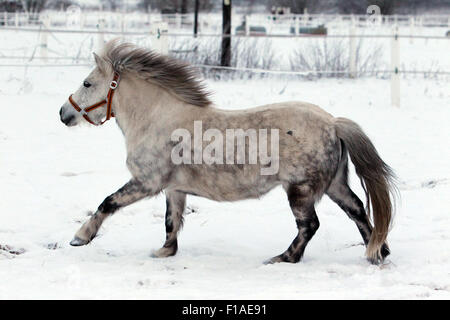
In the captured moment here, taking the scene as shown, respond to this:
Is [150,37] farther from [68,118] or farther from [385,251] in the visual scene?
[385,251]

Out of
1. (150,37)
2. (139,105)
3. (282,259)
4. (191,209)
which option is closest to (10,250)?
(139,105)

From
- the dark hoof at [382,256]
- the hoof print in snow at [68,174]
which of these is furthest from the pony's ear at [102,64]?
the hoof print in snow at [68,174]

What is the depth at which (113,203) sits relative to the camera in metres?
4.59

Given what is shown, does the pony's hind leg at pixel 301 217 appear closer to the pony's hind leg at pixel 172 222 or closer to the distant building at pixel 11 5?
the pony's hind leg at pixel 172 222

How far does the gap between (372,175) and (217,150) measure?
104cm

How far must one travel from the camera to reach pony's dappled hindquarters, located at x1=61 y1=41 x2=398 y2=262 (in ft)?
14.4

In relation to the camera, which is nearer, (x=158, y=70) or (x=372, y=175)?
(x=372, y=175)

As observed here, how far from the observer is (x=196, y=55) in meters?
14.7

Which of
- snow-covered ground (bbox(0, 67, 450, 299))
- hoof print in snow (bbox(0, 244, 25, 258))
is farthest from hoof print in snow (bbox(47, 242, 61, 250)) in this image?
hoof print in snow (bbox(0, 244, 25, 258))

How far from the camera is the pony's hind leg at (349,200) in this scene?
4621 millimetres

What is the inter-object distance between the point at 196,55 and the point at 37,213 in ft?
30.7

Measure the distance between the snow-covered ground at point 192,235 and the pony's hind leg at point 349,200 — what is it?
7.9 inches

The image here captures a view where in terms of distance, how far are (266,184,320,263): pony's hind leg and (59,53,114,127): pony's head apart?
60.4 inches
